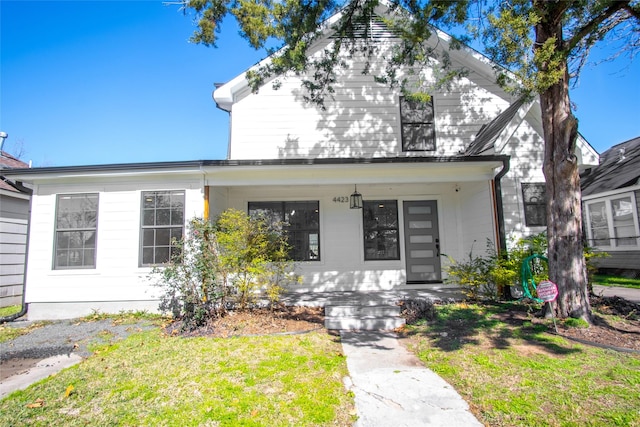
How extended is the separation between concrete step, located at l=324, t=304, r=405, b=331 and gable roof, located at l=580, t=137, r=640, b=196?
9018 millimetres

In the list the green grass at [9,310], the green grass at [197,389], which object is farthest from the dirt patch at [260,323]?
the green grass at [9,310]

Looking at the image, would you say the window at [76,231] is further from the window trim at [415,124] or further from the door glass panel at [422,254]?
the window trim at [415,124]

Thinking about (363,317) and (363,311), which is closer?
(363,317)

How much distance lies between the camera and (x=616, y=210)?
10562 millimetres

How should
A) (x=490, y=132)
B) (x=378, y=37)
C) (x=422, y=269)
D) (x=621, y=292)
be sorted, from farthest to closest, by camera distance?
(x=378, y=37)
(x=422, y=269)
(x=490, y=132)
(x=621, y=292)

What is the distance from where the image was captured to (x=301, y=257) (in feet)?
27.8

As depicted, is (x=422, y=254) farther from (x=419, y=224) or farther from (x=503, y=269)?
(x=503, y=269)

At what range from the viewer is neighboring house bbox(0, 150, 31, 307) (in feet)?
26.5

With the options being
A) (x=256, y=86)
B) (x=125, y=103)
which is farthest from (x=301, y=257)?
(x=125, y=103)

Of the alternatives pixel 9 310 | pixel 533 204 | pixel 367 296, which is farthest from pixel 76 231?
pixel 533 204

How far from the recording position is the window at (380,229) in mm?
8547

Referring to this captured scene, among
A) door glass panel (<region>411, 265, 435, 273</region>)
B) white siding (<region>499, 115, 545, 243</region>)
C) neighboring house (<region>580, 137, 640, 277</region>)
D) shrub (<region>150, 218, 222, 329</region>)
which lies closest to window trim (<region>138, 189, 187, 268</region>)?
shrub (<region>150, 218, 222, 329</region>)

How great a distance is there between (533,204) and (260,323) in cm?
631

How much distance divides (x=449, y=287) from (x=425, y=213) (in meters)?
1.98
